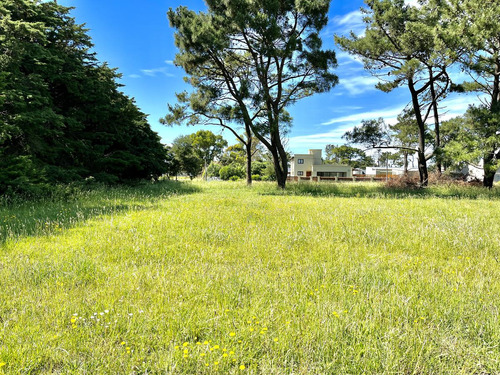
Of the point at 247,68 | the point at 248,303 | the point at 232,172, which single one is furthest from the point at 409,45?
the point at 232,172

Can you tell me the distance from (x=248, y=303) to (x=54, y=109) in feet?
48.1

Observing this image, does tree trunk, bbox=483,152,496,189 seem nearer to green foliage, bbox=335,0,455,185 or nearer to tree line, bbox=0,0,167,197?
green foliage, bbox=335,0,455,185

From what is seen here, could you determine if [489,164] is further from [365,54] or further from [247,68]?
[247,68]

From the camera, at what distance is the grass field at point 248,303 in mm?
1752

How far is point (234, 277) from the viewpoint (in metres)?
2.96

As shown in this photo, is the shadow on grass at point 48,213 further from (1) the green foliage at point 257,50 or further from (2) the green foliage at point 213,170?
(2) the green foliage at point 213,170

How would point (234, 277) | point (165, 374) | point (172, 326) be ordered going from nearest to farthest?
point (165, 374) → point (172, 326) → point (234, 277)

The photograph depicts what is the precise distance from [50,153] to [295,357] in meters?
13.9

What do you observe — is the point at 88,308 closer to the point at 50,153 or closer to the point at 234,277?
the point at 234,277

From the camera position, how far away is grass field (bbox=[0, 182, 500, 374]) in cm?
175

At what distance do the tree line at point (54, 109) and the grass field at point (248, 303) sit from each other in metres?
6.61

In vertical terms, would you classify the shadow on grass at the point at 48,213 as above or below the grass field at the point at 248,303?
above

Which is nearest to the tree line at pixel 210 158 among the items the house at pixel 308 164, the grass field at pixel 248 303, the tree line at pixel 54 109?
the tree line at pixel 54 109

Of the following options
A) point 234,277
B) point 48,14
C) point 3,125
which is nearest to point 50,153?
point 3,125
